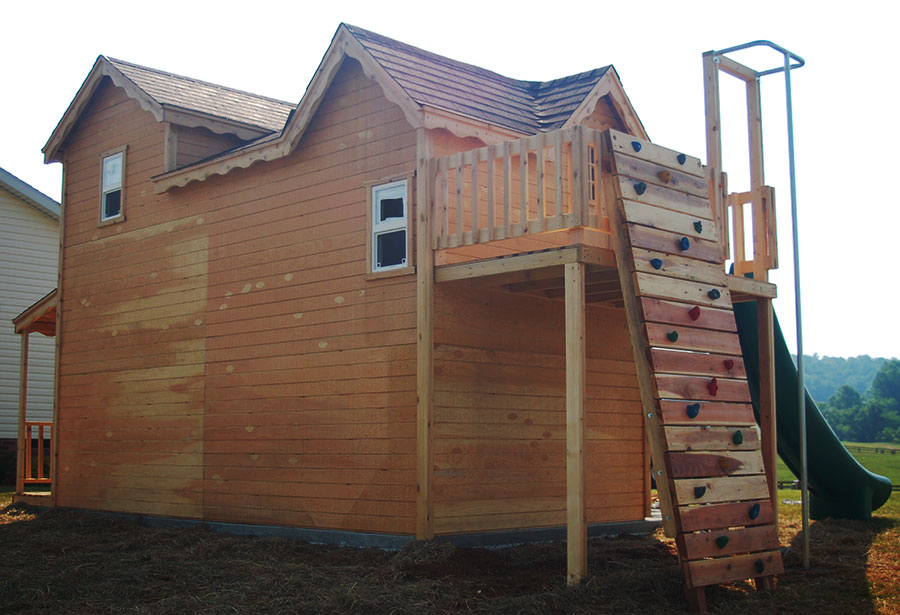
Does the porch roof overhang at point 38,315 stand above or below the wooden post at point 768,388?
above

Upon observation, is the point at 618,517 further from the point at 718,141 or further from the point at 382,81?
the point at 382,81

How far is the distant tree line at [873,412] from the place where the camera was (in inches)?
1874

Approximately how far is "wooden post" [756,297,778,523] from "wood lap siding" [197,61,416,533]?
387 cm

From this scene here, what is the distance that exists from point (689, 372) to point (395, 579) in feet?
10.4

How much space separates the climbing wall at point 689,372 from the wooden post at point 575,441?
1.58 feet

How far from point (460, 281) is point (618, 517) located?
421 centimetres

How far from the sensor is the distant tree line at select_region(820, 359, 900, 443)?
4759cm

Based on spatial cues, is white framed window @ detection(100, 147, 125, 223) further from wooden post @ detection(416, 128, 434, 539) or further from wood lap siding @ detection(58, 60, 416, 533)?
wooden post @ detection(416, 128, 434, 539)

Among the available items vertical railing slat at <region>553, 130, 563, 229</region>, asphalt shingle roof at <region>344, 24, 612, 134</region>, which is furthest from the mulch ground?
asphalt shingle roof at <region>344, 24, 612, 134</region>

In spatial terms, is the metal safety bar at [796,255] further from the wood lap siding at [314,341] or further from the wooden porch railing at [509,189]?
the wood lap siding at [314,341]

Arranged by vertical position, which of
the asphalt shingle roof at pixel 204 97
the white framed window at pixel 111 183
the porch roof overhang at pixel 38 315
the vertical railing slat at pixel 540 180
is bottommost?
the porch roof overhang at pixel 38 315

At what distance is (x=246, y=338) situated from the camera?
38.7 feet

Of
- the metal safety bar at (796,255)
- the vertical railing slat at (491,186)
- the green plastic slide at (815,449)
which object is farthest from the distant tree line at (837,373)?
the vertical railing slat at (491,186)

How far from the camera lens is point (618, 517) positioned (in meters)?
12.0
